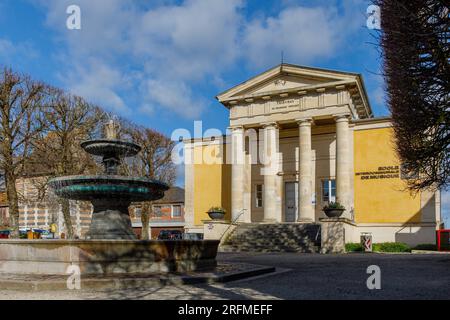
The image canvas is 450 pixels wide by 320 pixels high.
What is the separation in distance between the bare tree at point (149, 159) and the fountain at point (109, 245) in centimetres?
2392

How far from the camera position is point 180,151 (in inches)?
1591

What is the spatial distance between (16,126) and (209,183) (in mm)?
14362

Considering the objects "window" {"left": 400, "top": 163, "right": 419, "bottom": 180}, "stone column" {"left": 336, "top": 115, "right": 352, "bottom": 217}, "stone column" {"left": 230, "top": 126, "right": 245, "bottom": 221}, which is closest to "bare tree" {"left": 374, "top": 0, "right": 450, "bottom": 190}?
"window" {"left": 400, "top": 163, "right": 419, "bottom": 180}

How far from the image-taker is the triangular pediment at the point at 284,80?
97.8ft

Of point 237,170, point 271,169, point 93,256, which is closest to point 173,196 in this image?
point 237,170

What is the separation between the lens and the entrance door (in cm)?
3284

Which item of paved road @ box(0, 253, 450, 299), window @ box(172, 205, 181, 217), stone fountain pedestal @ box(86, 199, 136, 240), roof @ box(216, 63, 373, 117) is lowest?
window @ box(172, 205, 181, 217)

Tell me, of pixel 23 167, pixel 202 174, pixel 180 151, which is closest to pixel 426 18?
pixel 23 167

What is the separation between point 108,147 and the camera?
551 inches

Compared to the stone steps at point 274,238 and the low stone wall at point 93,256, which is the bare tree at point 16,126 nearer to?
the stone steps at point 274,238

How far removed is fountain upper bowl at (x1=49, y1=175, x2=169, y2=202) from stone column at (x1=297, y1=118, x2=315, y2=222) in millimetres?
17677

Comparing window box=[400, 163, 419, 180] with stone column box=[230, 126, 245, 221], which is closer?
window box=[400, 163, 419, 180]

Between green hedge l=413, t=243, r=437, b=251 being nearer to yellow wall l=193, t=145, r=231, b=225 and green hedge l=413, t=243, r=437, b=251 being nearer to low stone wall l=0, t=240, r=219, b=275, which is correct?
yellow wall l=193, t=145, r=231, b=225

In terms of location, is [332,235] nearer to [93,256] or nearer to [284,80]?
[284,80]
